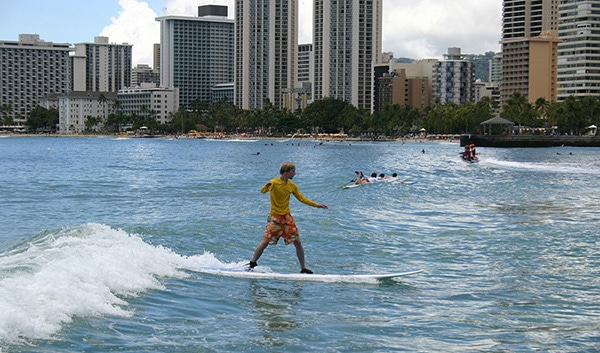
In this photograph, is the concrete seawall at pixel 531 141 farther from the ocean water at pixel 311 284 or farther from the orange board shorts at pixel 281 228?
the orange board shorts at pixel 281 228

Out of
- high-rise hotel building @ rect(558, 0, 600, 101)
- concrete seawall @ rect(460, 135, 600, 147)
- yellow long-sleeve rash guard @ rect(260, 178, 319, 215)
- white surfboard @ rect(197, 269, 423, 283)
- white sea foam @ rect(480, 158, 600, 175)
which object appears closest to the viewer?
yellow long-sleeve rash guard @ rect(260, 178, 319, 215)

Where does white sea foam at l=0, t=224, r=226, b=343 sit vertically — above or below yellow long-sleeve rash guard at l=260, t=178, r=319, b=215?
below

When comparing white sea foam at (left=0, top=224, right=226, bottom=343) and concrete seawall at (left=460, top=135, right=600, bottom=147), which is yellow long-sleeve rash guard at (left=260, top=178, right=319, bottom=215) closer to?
white sea foam at (left=0, top=224, right=226, bottom=343)

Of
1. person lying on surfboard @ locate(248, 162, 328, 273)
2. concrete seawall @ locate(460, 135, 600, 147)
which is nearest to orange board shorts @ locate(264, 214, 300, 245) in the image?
person lying on surfboard @ locate(248, 162, 328, 273)

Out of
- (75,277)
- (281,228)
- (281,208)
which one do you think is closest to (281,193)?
(281,208)

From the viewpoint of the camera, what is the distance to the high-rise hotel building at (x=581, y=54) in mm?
191125

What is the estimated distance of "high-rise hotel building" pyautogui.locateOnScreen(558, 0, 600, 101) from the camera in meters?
191

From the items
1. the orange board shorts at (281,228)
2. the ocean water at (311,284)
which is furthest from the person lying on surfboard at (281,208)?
the ocean water at (311,284)

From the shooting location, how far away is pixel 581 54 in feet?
627

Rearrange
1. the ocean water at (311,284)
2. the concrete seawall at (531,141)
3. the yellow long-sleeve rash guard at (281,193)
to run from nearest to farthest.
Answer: the ocean water at (311,284) → the yellow long-sleeve rash guard at (281,193) → the concrete seawall at (531,141)

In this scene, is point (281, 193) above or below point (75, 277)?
above

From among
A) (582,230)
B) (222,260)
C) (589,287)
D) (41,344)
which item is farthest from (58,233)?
(582,230)

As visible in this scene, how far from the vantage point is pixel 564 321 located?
11852mm

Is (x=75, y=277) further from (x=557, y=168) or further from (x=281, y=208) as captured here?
(x=557, y=168)
